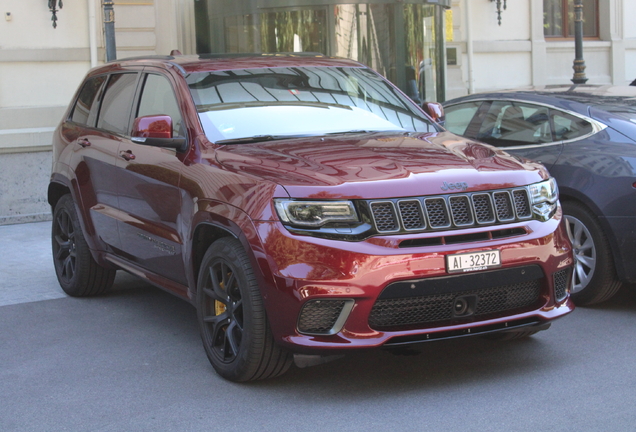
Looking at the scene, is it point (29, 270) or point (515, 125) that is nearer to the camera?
point (515, 125)

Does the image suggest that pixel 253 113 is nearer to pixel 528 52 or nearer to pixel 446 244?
pixel 446 244

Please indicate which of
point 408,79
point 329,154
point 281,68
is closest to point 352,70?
point 281,68

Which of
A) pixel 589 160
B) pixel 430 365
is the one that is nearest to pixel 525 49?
pixel 589 160

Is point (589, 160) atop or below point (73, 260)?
atop

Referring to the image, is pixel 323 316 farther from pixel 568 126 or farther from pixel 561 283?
pixel 568 126

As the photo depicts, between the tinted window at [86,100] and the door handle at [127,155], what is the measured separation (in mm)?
872

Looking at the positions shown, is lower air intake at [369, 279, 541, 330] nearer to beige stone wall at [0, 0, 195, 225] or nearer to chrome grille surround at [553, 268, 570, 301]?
chrome grille surround at [553, 268, 570, 301]

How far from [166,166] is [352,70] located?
1581 mm

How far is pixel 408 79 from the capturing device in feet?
43.1

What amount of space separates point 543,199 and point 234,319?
1.80 m

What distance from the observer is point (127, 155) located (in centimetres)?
596

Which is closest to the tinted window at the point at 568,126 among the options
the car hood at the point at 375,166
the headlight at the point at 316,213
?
the car hood at the point at 375,166

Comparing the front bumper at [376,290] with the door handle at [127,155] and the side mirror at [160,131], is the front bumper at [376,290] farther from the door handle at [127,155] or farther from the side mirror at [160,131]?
the door handle at [127,155]

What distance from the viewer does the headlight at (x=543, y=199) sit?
4805mm
